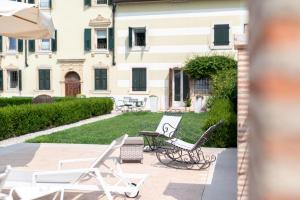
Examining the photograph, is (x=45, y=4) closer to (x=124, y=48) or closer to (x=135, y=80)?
(x=124, y=48)

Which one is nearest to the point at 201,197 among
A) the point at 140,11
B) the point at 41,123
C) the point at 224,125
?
the point at 224,125

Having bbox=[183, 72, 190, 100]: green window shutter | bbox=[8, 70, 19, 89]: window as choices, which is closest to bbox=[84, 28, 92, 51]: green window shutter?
bbox=[8, 70, 19, 89]: window

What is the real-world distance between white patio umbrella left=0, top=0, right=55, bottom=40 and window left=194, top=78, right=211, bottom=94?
55.4ft

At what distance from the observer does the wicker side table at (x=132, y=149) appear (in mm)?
7895

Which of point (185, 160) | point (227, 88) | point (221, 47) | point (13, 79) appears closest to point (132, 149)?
point (185, 160)

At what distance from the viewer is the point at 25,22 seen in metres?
7.47

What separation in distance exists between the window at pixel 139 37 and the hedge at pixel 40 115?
6.90 m

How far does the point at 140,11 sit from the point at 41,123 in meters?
13.4

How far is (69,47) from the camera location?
88.3 feet

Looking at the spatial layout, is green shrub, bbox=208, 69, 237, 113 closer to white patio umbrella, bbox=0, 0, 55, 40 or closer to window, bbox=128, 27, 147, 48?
white patio umbrella, bbox=0, 0, 55, 40

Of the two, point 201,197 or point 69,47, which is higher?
point 69,47

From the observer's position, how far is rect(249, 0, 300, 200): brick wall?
30 centimetres

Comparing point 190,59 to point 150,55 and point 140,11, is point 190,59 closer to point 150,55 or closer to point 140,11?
point 150,55

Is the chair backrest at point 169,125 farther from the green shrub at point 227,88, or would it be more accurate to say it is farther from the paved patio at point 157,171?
the green shrub at point 227,88
